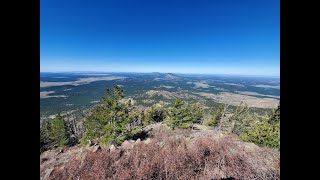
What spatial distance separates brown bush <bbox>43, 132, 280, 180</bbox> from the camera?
7320 millimetres

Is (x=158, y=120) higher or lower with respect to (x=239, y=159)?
lower

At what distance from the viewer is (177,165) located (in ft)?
25.6

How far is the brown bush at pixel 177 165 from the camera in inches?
288

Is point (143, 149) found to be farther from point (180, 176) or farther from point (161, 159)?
point (180, 176)

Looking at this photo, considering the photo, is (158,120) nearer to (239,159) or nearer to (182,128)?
(182,128)

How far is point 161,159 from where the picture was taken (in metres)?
8.27
